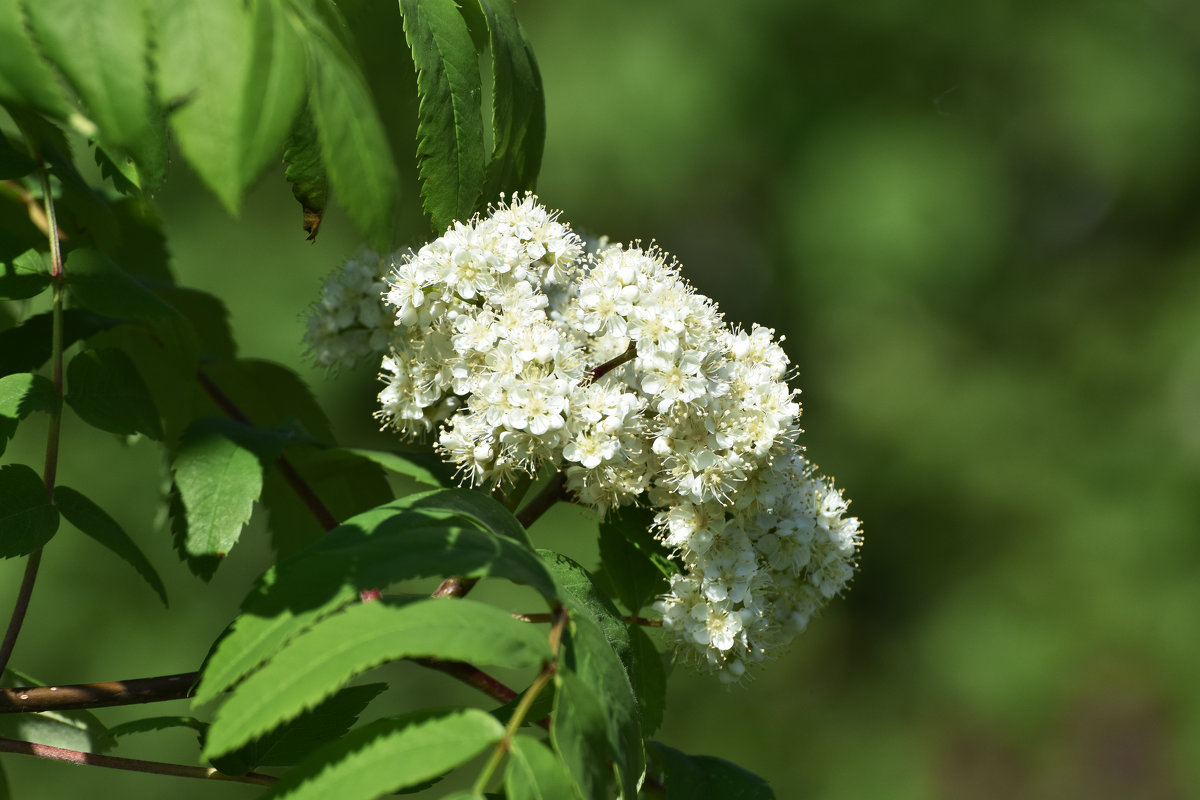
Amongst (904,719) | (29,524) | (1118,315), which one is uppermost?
(1118,315)

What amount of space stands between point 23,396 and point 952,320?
565 cm

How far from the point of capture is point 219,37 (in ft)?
2.17

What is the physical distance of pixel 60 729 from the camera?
1438mm

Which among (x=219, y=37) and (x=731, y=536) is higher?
(x=731, y=536)

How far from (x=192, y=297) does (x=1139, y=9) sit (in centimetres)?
607

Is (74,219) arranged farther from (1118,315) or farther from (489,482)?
(1118,315)

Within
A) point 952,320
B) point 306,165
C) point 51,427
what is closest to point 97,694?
point 51,427

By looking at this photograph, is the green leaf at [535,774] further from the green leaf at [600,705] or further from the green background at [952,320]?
Answer: the green background at [952,320]

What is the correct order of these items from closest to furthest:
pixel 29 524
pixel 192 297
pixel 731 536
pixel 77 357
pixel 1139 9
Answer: pixel 29 524, pixel 77 357, pixel 731 536, pixel 192 297, pixel 1139 9

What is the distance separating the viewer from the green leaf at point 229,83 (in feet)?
2.02

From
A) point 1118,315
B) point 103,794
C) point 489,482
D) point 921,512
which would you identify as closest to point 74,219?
point 489,482

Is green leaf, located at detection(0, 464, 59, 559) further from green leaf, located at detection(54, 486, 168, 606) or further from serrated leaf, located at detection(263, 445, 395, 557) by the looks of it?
serrated leaf, located at detection(263, 445, 395, 557)

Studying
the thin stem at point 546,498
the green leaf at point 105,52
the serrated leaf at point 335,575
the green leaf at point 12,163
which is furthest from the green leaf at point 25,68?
the thin stem at point 546,498

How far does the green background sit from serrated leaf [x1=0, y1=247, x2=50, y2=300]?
159 inches
